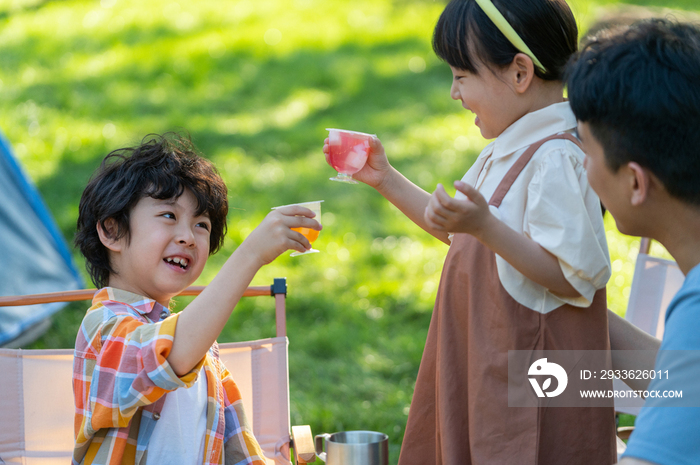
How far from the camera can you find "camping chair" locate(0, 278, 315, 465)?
2367 millimetres

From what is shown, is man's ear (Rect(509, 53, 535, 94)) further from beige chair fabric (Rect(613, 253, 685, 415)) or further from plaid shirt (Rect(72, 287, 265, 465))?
beige chair fabric (Rect(613, 253, 685, 415))

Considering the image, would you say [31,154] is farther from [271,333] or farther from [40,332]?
[271,333]

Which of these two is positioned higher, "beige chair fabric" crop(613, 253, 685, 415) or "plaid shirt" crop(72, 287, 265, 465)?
"beige chair fabric" crop(613, 253, 685, 415)

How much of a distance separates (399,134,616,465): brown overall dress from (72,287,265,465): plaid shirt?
643 mm

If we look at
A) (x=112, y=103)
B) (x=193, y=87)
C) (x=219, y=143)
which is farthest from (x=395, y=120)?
(x=112, y=103)

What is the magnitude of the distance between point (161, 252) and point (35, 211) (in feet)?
9.44

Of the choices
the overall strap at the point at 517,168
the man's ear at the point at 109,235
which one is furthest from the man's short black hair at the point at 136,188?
the overall strap at the point at 517,168

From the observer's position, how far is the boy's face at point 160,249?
188 centimetres

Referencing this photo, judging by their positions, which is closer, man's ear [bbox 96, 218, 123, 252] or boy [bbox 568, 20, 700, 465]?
boy [bbox 568, 20, 700, 465]

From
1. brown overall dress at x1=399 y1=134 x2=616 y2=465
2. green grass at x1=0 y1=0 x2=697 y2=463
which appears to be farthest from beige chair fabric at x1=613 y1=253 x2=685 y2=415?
brown overall dress at x1=399 y1=134 x2=616 y2=465

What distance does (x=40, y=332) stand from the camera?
409 cm

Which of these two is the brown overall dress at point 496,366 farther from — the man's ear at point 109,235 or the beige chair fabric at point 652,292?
the beige chair fabric at point 652,292

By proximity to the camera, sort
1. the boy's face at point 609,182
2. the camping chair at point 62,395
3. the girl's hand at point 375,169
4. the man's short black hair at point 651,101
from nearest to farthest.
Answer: the man's short black hair at point 651,101 → the boy's face at point 609,182 → the girl's hand at point 375,169 → the camping chair at point 62,395

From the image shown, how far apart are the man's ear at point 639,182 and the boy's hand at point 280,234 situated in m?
0.70
